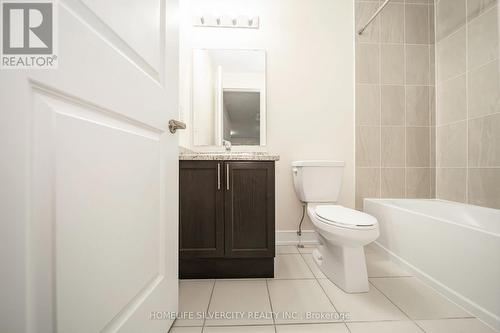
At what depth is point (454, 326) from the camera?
96 centimetres

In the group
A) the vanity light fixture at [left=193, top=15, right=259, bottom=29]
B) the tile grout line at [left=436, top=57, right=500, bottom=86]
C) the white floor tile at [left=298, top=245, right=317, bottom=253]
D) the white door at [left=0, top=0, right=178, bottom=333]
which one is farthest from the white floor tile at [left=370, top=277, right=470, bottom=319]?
the vanity light fixture at [left=193, top=15, right=259, bottom=29]

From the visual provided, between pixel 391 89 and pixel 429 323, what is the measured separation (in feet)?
6.07

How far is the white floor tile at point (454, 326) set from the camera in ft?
3.06

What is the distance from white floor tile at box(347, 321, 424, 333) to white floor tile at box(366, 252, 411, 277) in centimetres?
44

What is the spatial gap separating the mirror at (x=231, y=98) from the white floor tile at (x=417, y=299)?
4.54 ft

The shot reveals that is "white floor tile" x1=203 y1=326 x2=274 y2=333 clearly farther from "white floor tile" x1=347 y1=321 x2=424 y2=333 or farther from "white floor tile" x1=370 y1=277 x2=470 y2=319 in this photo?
"white floor tile" x1=370 y1=277 x2=470 y2=319

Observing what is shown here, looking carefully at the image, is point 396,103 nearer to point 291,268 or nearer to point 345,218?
point 345,218

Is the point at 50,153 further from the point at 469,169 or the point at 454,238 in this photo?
the point at 469,169

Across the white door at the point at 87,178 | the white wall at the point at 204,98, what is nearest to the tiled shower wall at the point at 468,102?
the white wall at the point at 204,98

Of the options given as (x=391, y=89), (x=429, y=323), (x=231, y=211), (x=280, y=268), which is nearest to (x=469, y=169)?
(x=391, y=89)

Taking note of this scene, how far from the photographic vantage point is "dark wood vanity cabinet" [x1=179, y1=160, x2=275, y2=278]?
132cm

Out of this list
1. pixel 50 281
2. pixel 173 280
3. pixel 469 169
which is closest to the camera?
pixel 50 281

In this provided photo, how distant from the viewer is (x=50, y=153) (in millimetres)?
383

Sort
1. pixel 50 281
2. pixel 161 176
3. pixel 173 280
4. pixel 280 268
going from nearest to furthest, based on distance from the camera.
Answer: pixel 50 281, pixel 161 176, pixel 173 280, pixel 280 268
